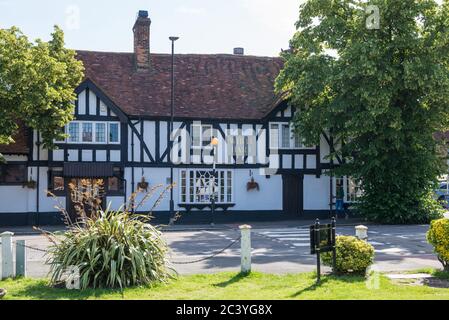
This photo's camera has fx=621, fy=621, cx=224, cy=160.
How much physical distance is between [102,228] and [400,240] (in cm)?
1249

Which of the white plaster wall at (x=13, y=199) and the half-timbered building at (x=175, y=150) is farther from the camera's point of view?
the half-timbered building at (x=175, y=150)

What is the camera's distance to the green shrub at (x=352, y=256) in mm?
12000

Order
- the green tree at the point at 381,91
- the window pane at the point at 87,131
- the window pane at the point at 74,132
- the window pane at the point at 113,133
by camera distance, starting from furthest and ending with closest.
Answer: the window pane at the point at 113,133 < the window pane at the point at 87,131 < the window pane at the point at 74,132 < the green tree at the point at 381,91

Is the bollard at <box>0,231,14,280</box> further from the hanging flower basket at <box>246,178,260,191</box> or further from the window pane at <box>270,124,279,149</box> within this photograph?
the window pane at <box>270,124,279,149</box>

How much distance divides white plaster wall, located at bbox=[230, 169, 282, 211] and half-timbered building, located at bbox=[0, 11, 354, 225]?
5cm

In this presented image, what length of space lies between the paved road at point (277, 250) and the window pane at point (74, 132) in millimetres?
7340

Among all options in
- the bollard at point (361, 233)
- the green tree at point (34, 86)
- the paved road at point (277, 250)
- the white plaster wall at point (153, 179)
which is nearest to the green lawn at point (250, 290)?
the bollard at point (361, 233)

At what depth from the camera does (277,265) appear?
1473 centimetres

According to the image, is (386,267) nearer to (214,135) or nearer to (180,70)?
(214,135)

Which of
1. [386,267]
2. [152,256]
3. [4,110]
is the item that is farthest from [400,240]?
[4,110]

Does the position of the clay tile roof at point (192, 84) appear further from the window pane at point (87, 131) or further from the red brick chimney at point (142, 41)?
the window pane at point (87, 131)

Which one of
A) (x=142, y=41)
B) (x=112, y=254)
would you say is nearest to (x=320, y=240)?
(x=112, y=254)
